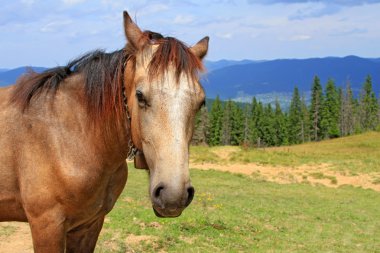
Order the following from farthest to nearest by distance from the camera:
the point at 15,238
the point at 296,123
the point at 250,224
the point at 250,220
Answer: the point at 296,123, the point at 250,220, the point at 250,224, the point at 15,238

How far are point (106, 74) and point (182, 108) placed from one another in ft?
3.20

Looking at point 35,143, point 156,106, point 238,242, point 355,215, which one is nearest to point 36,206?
point 35,143

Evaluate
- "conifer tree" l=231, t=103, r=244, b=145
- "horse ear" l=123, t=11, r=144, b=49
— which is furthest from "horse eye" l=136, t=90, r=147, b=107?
"conifer tree" l=231, t=103, r=244, b=145

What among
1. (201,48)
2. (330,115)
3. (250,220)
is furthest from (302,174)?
(330,115)

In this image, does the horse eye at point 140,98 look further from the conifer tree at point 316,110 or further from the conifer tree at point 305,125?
the conifer tree at point 305,125

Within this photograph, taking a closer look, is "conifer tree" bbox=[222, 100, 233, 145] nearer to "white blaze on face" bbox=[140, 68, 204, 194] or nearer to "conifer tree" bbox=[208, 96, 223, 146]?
"conifer tree" bbox=[208, 96, 223, 146]

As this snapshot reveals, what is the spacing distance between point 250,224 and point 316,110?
72406 millimetres

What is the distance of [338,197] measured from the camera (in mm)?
16422

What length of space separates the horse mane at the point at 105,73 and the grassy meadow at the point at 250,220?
13.5ft

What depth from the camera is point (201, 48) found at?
10.6ft

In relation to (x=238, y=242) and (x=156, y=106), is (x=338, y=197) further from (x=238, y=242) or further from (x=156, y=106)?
(x=156, y=106)

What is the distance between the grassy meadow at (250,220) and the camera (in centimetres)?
785

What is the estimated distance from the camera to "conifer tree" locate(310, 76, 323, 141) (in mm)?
77981

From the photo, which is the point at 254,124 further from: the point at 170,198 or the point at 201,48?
the point at 170,198
